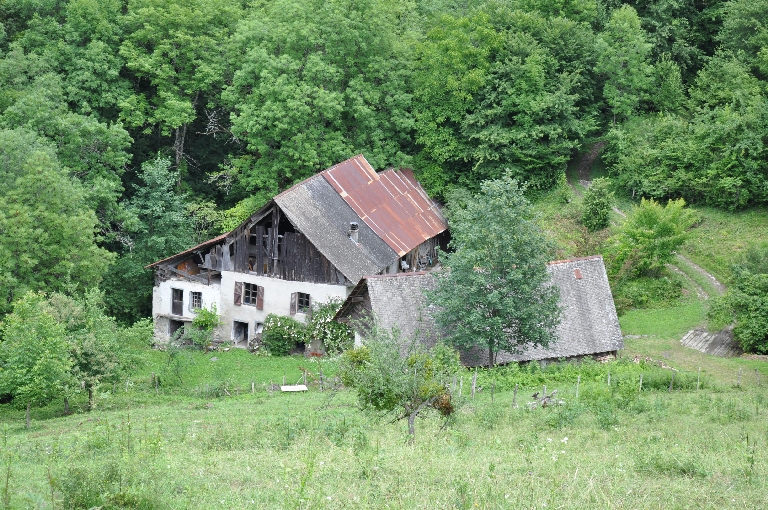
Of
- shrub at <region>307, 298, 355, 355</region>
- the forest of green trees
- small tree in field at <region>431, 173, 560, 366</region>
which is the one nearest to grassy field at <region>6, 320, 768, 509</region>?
small tree in field at <region>431, 173, 560, 366</region>

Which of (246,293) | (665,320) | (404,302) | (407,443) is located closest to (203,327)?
(246,293)

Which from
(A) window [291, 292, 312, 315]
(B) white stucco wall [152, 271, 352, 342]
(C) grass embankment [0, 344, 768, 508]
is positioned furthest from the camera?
(A) window [291, 292, 312, 315]

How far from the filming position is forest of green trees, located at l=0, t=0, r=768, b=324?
134ft

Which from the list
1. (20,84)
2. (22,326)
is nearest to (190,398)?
(22,326)

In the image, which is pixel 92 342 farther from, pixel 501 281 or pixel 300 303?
pixel 501 281

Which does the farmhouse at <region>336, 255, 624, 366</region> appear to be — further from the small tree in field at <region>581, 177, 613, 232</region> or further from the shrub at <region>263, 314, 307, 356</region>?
the small tree in field at <region>581, 177, 613, 232</region>

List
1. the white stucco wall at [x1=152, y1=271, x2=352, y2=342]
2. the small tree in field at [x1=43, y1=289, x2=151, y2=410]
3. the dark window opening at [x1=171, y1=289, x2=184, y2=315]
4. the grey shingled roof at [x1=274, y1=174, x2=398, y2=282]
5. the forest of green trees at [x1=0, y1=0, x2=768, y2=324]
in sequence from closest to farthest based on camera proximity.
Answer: the small tree in field at [x1=43, y1=289, x2=151, y2=410] < the grey shingled roof at [x1=274, y1=174, x2=398, y2=282] < the white stucco wall at [x1=152, y1=271, x2=352, y2=342] < the dark window opening at [x1=171, y1=289, x2=184, y2=315] < the forest of green trees at [x1=0, y1=0, x2=768, y2=324]

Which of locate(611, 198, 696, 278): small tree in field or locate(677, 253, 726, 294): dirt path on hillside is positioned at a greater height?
locate(611, 198, 696, 278): small tree in field

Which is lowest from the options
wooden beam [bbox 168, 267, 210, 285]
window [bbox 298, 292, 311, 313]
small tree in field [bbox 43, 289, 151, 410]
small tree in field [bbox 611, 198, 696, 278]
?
→ small tree in field [bbox 43, 289, 151, 410]

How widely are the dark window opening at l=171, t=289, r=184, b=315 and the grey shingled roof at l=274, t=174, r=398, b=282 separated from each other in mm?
6788

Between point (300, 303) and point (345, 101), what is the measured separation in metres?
12.2

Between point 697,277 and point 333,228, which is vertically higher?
point 333,228

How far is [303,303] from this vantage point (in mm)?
35750

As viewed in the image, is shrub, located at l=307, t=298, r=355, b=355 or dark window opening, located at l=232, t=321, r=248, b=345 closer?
shrub, located at l=307, t=298, r=355, b=355
